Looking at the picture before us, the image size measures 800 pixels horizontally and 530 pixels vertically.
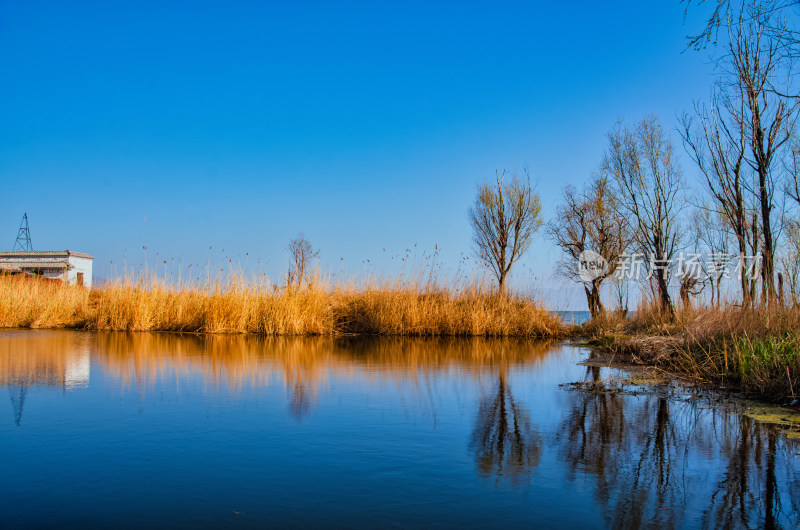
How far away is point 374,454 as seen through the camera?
3053 millimetres

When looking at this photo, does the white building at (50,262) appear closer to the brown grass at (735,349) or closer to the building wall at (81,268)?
the building wall at (81,268)

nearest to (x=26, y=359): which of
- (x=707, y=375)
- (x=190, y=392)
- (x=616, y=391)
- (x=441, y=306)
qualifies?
(x=190, y=392)

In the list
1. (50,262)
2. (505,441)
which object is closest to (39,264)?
(50,262)

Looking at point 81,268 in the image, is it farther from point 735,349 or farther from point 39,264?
point 735,349

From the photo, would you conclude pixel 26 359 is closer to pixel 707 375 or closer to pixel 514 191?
pixel 707 375

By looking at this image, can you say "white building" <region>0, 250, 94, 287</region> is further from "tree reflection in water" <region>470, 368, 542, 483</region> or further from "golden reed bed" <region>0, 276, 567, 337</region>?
"tree reflection in water" <region>470, 368, 542, 483</region>

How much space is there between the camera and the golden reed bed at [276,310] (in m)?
13.2

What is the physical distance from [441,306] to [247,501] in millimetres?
12608

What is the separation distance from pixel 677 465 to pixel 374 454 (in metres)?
1.72

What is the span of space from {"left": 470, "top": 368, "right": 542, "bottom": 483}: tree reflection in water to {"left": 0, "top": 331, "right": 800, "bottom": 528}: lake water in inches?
0.7

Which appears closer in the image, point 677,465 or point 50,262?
point 677,465

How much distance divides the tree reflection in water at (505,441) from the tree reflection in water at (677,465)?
0.21m

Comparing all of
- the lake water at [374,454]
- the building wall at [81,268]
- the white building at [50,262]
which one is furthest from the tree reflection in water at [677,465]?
the building wall at [81,268]

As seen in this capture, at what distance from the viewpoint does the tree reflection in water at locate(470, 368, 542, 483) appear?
2.86m
